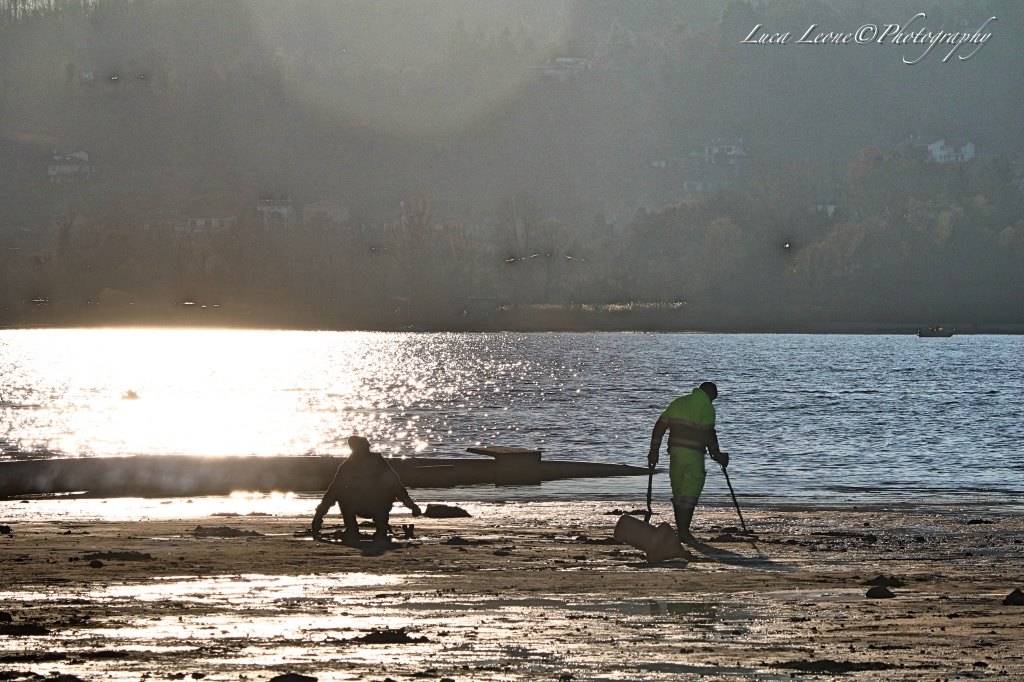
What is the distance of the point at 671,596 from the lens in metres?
17.0

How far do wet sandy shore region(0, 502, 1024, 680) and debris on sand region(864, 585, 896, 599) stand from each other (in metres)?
0.16

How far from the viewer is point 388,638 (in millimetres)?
13758

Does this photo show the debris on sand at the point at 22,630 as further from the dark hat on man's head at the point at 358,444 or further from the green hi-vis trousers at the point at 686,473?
the green hi-vis trousers at the point at 686,473

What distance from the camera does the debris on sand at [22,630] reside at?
1374cm

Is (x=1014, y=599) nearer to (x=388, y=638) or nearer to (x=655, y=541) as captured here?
(x=655, y=541)

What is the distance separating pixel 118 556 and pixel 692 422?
837 centimetres

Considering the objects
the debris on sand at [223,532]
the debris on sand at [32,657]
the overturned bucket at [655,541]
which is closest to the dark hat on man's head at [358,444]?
the debris on sand at [223,532]

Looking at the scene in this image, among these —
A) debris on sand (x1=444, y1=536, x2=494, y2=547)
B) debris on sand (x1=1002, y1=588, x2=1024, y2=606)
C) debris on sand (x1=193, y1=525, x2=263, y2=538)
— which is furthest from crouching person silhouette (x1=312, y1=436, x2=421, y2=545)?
debris on sand (x1=1002, y1=588, x2=1024, y2=606)

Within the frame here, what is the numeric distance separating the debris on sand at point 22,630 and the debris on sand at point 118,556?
5.60m

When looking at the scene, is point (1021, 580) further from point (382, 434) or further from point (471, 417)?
point (471, 417)

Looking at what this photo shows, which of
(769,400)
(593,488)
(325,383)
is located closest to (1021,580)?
(593,488)

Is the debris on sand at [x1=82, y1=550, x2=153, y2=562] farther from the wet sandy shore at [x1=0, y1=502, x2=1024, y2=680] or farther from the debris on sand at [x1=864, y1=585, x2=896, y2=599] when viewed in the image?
the debris on sand at [x1=864, y1=585, x2=896, y2=599]

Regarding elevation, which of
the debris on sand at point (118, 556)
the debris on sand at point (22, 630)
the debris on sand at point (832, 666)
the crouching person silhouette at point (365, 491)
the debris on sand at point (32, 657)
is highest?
the crouching person silhouette at point (365, 491)

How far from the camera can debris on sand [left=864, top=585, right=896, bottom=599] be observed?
1692 centimetres
